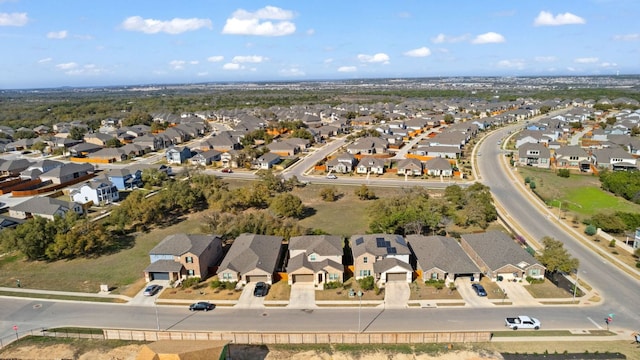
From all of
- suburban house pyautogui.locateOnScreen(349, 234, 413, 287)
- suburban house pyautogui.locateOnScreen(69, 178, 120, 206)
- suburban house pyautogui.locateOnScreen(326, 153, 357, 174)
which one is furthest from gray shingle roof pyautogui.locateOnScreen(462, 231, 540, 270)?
suburban house pyautogui.locateOnScreen(69, 178, 120, 206)

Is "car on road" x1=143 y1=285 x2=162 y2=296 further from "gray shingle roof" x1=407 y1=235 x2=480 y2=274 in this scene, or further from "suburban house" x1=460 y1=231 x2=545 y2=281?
"suburban house" x1=460 y1=231 x2=545 y2=281

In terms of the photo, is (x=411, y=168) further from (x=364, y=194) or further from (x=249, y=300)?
(x=249, y=300)

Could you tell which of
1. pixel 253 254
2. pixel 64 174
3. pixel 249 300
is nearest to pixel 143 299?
pixel 249 300

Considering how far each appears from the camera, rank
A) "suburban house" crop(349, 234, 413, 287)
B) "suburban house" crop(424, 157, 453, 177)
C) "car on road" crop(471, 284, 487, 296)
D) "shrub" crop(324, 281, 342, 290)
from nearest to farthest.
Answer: "car on road" crop(471, 284, 487, 296)
"shrub" crop(324, 281, 342, 290)
"suburban house" crop(349, 234, 413, 287)
"suburban house" crop(424, 157, 453, 177)

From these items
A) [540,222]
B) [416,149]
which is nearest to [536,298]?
[540,222]

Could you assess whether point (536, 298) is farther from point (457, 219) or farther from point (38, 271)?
point (38, 271)

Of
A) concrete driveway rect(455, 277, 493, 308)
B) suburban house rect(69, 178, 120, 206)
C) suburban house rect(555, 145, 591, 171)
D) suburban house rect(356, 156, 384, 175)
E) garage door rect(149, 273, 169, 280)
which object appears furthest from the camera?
suburban house rect(555, 145, 591, 171)
